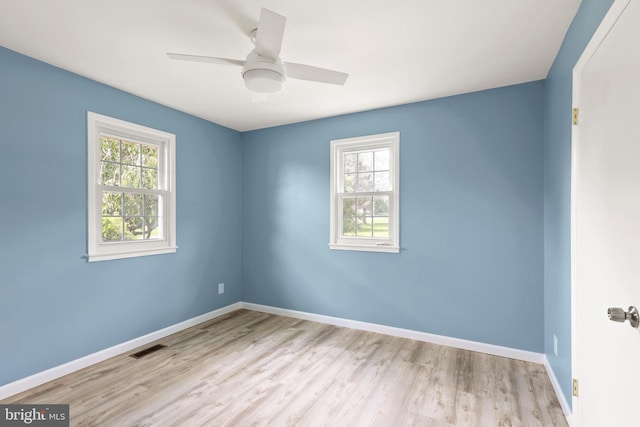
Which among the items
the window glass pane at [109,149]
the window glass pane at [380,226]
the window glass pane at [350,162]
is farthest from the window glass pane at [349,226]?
the window glass pane at [109,149]

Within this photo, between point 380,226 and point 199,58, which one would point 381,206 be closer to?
point 380,226

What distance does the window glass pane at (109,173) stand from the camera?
9.51ft

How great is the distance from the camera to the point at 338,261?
3.73 meters

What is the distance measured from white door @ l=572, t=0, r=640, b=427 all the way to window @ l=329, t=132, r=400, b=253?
182 centimetres

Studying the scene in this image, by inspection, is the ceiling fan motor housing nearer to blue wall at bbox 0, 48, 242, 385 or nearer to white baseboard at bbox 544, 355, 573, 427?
blue wall at bbox 0, 48, 242, 385

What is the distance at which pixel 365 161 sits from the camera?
3.69 m

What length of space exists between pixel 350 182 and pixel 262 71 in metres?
2.12

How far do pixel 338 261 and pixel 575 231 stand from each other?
2400 millimetres

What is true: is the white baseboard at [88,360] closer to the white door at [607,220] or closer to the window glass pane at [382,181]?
the window glass pane at [382,181]

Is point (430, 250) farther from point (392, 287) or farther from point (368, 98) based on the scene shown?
point (368, 98)

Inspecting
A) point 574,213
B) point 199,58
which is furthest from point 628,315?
point 199,58

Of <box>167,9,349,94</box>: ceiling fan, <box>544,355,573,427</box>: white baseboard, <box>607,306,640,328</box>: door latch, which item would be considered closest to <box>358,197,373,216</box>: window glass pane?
<box>167,9,349,94</box>: ceiling fan

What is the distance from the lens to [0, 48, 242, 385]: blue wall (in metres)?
2.25

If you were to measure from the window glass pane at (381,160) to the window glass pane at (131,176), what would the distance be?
2.63m
